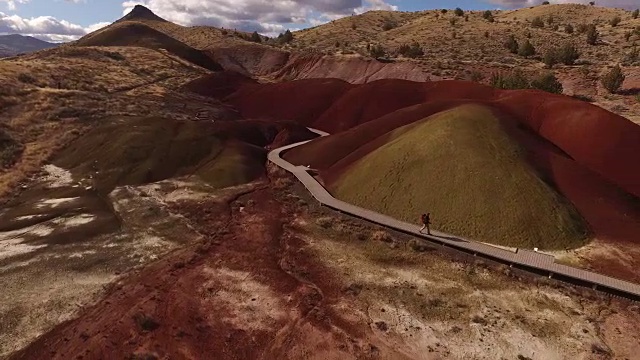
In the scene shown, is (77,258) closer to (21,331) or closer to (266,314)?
(21,331)

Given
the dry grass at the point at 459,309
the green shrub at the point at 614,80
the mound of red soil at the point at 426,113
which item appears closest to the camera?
the dry grass at the point at 459,309

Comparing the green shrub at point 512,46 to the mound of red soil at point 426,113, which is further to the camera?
the green shrub at point 512,46

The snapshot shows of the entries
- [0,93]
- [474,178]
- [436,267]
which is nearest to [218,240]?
[436,267]

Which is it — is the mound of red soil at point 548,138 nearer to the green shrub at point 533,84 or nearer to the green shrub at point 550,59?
the green shrub at point 533,84

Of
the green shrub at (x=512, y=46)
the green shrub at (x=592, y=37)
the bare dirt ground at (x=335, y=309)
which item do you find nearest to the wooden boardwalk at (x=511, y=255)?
the bare dirt ground at (x=335, y=309)

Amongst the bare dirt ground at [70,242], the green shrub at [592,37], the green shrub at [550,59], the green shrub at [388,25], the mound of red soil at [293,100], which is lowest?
the bare dirt ground at [70,242]

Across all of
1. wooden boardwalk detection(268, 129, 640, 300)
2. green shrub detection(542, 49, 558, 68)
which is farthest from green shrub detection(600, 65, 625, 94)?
wooden boardwalk detection(268, 129, 640, 300)

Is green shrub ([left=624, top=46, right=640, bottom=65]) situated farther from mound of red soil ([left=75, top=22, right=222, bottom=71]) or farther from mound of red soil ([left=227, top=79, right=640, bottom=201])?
mound of red soil ([left=75, top=22, right=222, bottom=71])

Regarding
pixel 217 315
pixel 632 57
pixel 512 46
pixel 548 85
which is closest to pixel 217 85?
pixel 548 85
